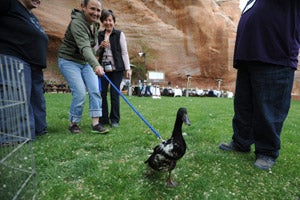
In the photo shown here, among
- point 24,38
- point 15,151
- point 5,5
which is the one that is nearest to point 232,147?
point 15,151

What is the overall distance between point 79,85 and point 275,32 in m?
3.23

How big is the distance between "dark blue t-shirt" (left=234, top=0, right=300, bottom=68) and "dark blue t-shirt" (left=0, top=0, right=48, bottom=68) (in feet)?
10.6

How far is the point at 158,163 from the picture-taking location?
2.69 meters

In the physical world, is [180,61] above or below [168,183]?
above

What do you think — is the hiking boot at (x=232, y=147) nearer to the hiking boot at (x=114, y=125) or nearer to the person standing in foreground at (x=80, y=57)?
the person standing in foreground at (x=80, y=57)

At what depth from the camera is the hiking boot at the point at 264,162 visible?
3.18m

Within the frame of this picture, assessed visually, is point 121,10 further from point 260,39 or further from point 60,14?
point 260,39

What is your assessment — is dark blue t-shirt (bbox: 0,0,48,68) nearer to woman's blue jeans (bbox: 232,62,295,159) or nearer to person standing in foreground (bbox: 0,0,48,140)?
person standing in foreground (bbox: 0,0,48,140)

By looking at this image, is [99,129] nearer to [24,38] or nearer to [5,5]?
[24,38]

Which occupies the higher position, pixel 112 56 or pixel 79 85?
pixel 112 56

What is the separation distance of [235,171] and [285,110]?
104 centimetres

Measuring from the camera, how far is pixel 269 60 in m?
3.04

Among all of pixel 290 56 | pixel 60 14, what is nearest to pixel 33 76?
pixel 290 56

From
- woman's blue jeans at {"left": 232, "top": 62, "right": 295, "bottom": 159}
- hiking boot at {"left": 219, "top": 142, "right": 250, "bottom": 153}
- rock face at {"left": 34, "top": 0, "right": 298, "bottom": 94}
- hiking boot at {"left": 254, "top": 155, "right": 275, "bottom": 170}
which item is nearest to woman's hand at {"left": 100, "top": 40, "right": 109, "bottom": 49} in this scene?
woman's blue jeans at {"left": 232, "top": 62, "right": 295, "bottom": 159}
